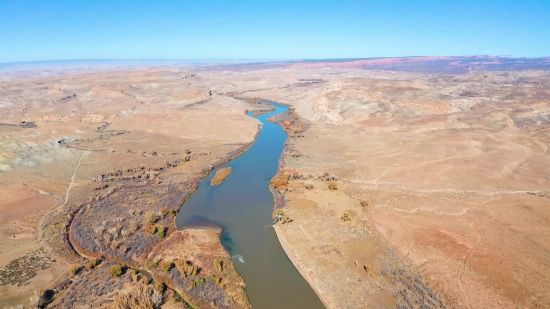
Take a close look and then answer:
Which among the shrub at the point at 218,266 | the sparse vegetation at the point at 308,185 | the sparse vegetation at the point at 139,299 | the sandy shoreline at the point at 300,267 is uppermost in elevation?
the sparse vegetation at the point at 308,185

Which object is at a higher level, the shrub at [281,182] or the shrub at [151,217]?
the shrub at [281,182]

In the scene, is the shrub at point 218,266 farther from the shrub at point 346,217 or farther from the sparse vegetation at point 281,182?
the sparse vegetation at point 281,182

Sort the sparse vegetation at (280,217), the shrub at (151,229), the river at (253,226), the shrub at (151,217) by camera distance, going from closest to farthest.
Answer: the river at (253,226)
the shrub at (151,229)
the shrub at (151,217)
the sparse vegetation at (280,217)

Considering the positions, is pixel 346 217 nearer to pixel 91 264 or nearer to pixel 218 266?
pixel 218 266

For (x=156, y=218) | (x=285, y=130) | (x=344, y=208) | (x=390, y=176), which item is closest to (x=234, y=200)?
(x=156, y=218)

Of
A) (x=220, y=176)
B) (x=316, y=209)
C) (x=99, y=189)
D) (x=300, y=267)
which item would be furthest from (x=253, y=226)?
(x=99, y=189)

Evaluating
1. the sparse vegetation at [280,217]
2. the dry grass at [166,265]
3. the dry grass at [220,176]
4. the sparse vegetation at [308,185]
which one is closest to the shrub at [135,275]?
the dry grass at [166,265]

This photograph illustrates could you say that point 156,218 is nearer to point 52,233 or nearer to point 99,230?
point 99,230
